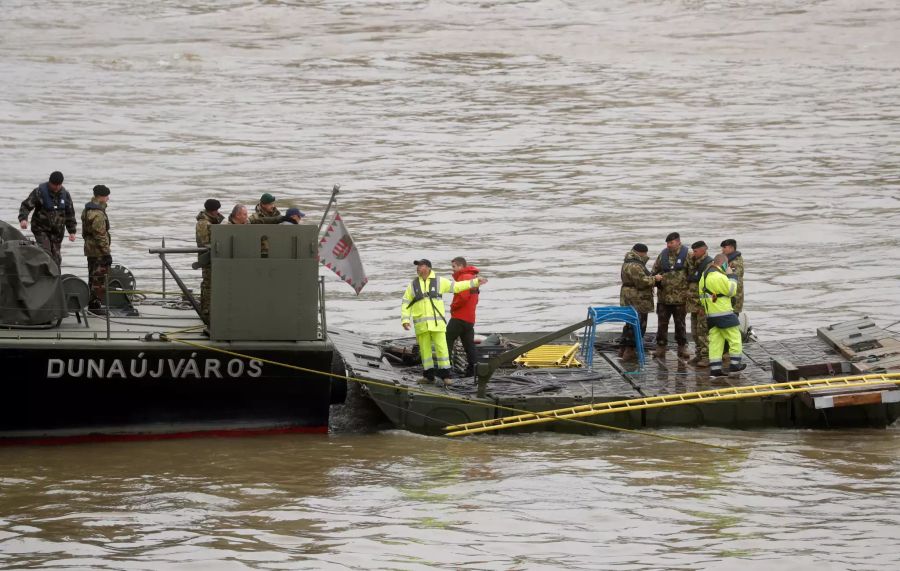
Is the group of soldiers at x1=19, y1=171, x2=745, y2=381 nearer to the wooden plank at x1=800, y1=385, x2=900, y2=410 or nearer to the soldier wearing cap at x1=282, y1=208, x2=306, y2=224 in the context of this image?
the soldier wearing cap at x1=282, y1=208, x2=306, y2=224

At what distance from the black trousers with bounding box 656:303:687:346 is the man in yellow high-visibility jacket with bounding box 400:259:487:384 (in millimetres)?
2537

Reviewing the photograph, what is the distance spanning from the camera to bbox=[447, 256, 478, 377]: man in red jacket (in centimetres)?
1442

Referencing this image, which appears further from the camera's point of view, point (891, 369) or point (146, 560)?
point (891, 369)

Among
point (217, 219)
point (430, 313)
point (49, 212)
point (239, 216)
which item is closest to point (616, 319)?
point (430, 313)

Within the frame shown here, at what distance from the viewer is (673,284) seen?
50.4 ft

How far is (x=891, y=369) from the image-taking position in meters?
14.5

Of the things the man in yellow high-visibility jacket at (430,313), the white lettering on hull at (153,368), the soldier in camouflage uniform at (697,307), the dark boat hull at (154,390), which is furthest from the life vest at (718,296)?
the white lettering on hull at (153,368)

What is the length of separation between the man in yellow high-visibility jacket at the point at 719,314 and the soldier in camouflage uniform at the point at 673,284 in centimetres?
52

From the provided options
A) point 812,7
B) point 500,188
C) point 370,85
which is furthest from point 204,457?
point 812,7

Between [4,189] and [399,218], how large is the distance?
8791 mm

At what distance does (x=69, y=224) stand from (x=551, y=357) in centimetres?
542

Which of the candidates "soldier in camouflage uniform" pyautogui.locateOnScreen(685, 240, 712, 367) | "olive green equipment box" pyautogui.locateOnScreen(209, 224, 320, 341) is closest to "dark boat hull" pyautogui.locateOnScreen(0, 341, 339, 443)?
"olive green equipment box" pyautogui.locateOnScreen(209, 224, 320, 341)

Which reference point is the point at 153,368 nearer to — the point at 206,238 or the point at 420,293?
the point at 206,238

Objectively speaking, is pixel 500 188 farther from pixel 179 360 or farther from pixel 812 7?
pixel 812 7
